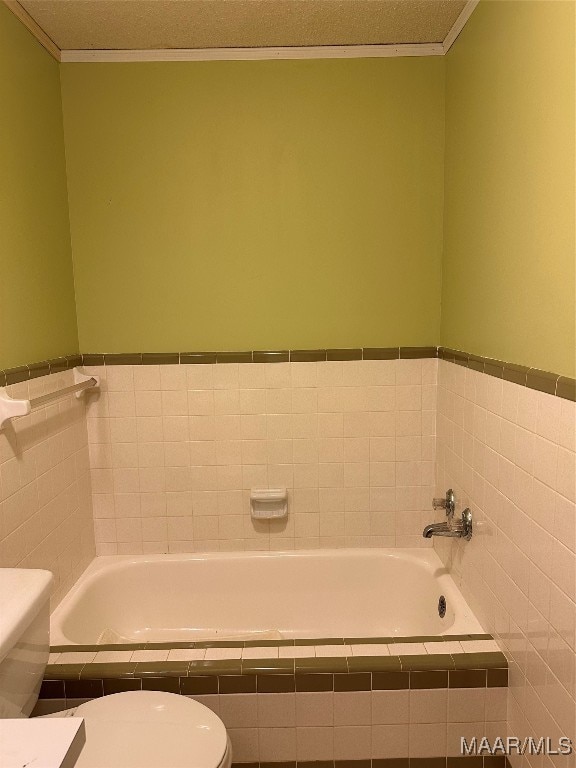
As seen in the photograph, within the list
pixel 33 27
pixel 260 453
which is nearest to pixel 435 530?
pixel 260 453

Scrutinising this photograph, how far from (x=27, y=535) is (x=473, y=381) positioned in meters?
1.57

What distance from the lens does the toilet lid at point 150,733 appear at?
1.13 meters

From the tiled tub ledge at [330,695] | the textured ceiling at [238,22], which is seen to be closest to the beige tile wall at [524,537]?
the tiled tub ledge at [330,695]

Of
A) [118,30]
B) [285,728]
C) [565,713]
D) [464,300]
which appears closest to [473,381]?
[464,300]

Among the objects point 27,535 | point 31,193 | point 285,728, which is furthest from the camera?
point 31,193

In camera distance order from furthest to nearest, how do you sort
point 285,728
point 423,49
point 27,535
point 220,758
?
point 423,49 → point 27,535 → point 285,728 → point 220,758

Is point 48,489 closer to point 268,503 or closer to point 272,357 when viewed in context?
point 268,503

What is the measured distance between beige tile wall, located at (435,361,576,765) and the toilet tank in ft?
3.79

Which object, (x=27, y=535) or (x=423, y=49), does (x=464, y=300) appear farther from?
(x=27, y=535)

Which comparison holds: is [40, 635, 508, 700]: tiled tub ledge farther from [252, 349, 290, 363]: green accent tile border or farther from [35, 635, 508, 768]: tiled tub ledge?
[252, 349, 290, 363]: green accent tile border

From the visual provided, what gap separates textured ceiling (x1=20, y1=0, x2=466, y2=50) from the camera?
1762 millimetres

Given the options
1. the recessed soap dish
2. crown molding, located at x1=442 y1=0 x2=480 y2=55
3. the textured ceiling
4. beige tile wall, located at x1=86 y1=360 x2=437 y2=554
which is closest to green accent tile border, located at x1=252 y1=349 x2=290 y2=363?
beige tile wall, located at x1=86 y1=360 x2=437 y2=554

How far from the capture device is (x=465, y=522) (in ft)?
5.93

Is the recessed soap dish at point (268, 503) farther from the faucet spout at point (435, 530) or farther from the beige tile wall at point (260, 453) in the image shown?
the faucet spout at point (435, 530)
